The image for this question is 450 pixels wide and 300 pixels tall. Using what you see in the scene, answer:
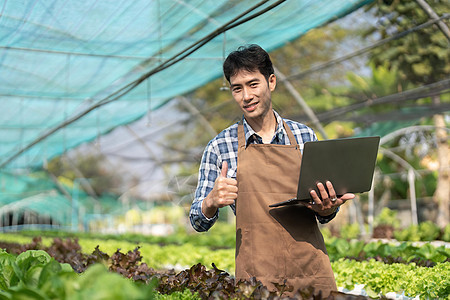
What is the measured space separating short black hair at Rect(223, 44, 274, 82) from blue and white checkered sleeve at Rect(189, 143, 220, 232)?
401 millimetres

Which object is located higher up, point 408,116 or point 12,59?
point 12,59

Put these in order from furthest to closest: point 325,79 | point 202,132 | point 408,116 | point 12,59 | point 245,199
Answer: point 202,132 → point 325,79 → point 408,116 → point 12,59 → point 245,199

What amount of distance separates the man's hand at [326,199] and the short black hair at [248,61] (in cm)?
64

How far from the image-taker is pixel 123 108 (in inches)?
468

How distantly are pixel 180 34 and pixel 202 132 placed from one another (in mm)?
7953

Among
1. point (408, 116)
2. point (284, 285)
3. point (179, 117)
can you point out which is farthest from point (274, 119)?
point (179, 117)

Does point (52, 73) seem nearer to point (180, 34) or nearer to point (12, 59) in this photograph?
point (12, 59)

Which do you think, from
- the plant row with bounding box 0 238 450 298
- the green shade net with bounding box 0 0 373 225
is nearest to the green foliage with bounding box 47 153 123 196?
the green shade net with bounding box 0 0 373 225

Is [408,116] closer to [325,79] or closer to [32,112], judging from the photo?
[325,79]

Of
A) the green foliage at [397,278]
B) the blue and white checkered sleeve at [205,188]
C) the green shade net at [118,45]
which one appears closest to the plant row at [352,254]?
the green foliage at [397,278]

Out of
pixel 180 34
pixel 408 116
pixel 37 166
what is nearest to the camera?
pixel 180 34

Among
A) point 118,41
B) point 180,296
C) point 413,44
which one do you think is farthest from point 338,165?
point 413,44

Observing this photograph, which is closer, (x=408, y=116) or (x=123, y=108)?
Answer: (x=408, y=116)

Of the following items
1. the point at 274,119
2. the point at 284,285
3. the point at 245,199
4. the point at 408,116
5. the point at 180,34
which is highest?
the point at 180,34
